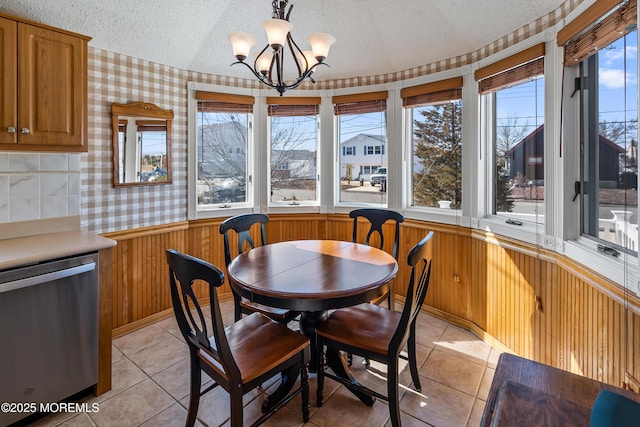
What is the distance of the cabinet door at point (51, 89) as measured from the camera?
2.04m

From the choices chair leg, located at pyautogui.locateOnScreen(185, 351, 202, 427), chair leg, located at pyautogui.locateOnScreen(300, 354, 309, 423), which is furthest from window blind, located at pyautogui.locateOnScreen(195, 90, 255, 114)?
chair leg, located at pyautogui.locateOnScreen(300, 354, 309, 423)

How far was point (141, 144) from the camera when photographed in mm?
3031

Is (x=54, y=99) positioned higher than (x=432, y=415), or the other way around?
(x=54, y=99)

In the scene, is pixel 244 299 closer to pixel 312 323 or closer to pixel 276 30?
pixel 312 323

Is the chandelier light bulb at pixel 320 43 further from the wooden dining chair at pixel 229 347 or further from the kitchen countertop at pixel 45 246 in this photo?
the kitchen countertop at pixel 45 246

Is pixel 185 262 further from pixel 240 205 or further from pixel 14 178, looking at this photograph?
pixel 240 205

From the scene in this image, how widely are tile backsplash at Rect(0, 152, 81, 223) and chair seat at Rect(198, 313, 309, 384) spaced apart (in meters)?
1.72

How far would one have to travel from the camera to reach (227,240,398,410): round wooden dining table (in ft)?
5.58

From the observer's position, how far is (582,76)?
2.02 meters

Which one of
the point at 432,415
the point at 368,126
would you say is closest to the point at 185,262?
the point at 432,415

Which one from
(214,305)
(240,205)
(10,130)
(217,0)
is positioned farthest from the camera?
(240,205)

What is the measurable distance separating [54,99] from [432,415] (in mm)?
3088

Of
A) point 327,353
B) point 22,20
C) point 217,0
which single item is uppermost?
point 217,0

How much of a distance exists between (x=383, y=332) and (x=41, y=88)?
2.61 meters
